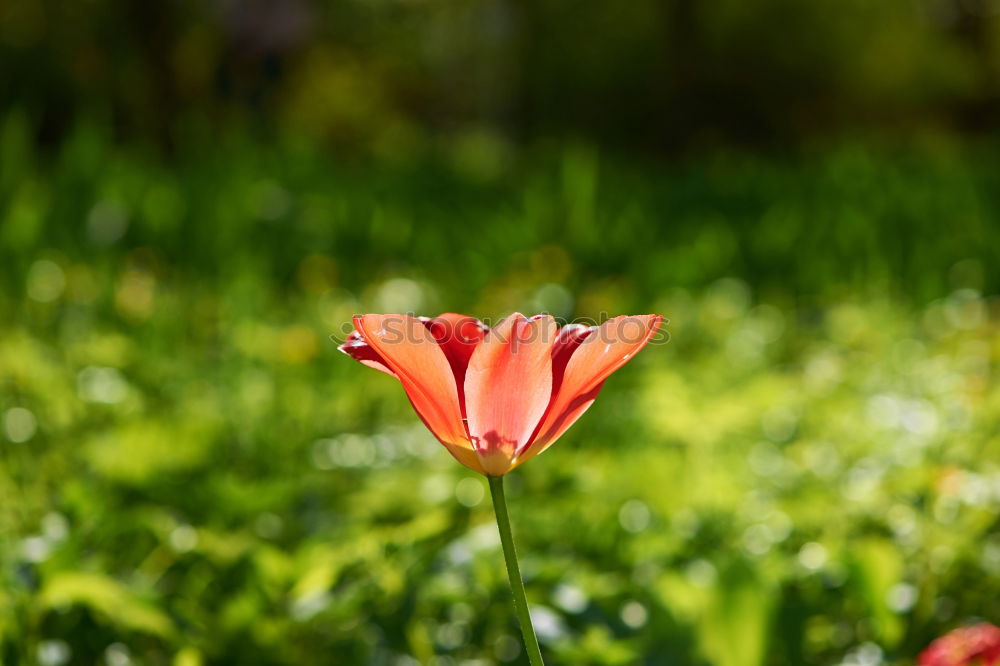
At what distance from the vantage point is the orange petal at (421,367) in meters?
0.64

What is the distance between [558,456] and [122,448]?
0.80 metres

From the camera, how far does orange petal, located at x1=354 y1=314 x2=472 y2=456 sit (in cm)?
64

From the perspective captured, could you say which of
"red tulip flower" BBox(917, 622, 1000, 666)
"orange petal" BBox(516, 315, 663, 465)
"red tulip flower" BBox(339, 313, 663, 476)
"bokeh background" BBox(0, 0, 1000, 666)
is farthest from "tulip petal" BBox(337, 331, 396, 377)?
"red tulip flower" BBox(917, 622, 1000, 666)

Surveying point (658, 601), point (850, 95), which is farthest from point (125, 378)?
point (850, 95)

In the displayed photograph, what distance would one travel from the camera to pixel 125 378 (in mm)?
2285

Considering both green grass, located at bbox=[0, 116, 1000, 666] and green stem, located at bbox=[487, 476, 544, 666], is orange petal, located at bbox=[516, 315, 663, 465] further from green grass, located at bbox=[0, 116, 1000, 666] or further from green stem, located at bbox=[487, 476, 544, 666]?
green grass, located at bbox=[0, 116, 1000, 666]

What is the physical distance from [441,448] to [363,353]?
1419 mm

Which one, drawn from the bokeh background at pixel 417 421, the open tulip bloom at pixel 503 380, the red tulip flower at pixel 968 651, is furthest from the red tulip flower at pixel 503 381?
the red tulip flower at pixel 968 651

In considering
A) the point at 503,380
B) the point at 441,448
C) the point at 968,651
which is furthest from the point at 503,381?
the point at 441,448

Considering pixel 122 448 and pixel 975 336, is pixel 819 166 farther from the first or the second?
pixel 122 448

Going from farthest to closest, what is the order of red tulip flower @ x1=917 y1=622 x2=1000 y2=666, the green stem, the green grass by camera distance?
the green grass → red tulip flower @ x1=917 y1=622 x2=1000 y2=666 → the green stem

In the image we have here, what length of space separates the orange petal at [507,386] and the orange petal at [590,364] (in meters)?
0.01

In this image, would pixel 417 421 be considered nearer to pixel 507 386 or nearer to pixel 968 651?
pixel 968 651

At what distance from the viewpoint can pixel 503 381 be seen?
0.68 m
